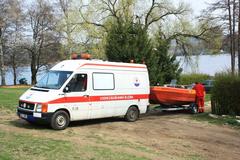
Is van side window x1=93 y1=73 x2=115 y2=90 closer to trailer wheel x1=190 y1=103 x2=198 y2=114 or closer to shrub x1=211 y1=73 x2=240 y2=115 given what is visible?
trailer wheel x1=190 y1=103 x2=198 y2=114

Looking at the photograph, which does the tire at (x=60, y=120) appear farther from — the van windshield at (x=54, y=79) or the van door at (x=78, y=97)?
the van windshield at (x=54, y=79)

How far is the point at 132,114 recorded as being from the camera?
54.9 feet

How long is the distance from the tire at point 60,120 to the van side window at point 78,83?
0.92 metres

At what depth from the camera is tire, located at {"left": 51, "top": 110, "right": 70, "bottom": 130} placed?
1356 cm

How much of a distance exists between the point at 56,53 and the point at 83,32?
1299 cm

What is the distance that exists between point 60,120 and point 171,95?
7441 millimetres

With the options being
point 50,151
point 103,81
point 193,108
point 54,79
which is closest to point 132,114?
point 103,81

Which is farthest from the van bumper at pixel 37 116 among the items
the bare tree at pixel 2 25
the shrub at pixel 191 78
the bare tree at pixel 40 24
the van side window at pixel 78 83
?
the bare tree at pixel 40 24

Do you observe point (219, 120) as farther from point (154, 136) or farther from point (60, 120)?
point (60, 120)

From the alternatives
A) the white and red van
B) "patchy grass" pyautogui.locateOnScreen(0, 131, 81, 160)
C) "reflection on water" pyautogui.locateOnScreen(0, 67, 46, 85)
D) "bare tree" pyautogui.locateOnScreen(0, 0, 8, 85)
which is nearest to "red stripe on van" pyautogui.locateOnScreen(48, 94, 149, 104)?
the white and red van

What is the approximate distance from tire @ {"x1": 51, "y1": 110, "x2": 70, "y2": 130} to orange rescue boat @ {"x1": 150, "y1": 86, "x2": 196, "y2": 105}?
19.9 feet

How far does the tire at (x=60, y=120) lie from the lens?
1356 centimetres

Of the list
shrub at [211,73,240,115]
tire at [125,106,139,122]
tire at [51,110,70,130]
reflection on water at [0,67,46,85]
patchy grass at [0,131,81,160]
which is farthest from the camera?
reflection on water at [0,67,46,85]

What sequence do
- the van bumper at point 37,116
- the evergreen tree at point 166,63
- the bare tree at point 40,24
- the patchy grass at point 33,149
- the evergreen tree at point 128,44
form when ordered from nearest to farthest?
A: 1. the patchy grass at point 33,149
2. the van bumper at point 37,116
3. the evergreen tree at point 128,44
4. the evergreen tree at point 166,63
5. the bare tree at point 40,24
